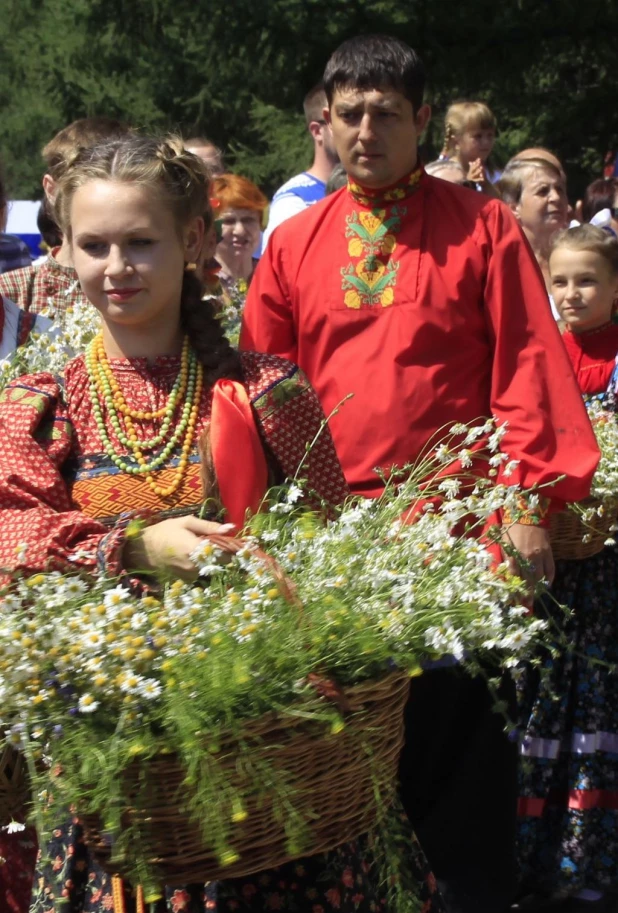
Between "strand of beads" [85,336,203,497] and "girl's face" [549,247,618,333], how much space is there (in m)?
2.57

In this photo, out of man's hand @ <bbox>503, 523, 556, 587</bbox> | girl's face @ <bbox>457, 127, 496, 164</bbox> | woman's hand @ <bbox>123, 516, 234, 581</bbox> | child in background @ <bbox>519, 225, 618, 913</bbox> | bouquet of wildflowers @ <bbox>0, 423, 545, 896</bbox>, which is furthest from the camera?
girl's face @ <bbox>457, 127, 496, 164</bbox>

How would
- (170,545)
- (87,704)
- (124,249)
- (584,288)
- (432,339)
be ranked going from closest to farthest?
(87,704)
(170,545)
(124,249)
(432,339)
(584,288)

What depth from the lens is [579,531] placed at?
4.04m

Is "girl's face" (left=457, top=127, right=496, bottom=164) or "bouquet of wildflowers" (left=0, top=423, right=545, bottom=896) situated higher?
"bouquet of wildflowers" (left=0, top=423, right=545, bottom=896)

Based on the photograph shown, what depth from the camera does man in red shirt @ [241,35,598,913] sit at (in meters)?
3.44

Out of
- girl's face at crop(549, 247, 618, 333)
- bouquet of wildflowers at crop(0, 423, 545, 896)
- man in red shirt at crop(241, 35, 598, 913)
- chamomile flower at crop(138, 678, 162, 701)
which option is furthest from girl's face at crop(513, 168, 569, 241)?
chamomile flower at crop(138, 678, 162, 701)

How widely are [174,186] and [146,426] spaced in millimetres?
429

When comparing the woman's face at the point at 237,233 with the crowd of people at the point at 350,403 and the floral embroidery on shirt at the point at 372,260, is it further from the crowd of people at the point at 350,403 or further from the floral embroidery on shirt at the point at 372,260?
the floral embroidery on shirt at the point at 372,260

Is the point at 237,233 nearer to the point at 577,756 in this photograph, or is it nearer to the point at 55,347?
the point at 577,756

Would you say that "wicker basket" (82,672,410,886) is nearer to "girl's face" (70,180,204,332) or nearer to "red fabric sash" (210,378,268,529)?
"red fabric sash" (210,378,268,529)

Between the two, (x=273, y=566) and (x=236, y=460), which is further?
(x=236, y=460)

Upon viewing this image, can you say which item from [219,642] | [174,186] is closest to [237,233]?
[174,186]

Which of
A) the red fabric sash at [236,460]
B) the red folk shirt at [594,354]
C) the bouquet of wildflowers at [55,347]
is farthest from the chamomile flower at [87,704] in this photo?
the red folk shirt at [594,354]

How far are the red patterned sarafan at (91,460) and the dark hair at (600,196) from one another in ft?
21.3
